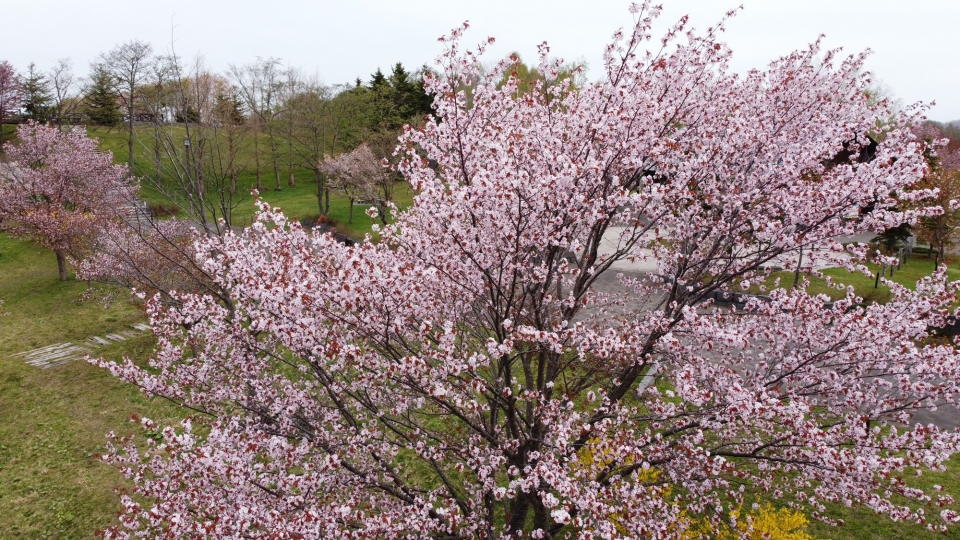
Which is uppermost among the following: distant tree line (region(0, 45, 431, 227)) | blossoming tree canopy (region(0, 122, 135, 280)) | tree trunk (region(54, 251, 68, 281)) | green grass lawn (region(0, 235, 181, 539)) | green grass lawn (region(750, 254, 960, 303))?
distant tree line (region(0, 45, 431, 227))

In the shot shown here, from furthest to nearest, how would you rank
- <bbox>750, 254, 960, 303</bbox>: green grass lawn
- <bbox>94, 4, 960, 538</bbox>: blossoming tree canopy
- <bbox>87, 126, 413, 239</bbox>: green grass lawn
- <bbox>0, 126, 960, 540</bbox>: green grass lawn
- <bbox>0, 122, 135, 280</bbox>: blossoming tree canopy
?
<bbox>87, 126, 413, 239</bbox>: green grass lawn → <bbox>0, 122, 135, 280</bbox>: blossoming tree canopy → <bbox>750, 254, 960, 303</bbox>: green grass lawn → <bbox>0, 126, 960, 540</bbox>: green grass lawn → <bbox>94, 4, 960, 538</bbox>: blossoming tree canopy

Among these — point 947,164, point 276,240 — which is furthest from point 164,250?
point 947,164

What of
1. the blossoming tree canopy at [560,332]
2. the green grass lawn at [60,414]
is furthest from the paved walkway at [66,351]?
the blossoming tree canopy at [560,332]

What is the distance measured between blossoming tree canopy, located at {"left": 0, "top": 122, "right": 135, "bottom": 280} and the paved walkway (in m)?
4.82

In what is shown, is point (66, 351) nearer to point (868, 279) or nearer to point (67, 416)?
point (67, 416)

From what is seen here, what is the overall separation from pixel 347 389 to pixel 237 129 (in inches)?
1686

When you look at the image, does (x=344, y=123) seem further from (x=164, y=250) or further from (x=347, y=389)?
(x=347, y=389)

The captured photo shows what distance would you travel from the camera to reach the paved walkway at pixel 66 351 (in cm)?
1655

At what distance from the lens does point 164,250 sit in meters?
16.9

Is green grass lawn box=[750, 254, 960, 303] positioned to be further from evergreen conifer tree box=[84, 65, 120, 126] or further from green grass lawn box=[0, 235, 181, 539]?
evergreen conifer tree box=[84, 65, 120, 126]

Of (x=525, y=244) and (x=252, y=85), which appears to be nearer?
(x=525, y=244)

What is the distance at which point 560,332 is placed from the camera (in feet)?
20.1

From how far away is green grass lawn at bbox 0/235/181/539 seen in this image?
10.3 m

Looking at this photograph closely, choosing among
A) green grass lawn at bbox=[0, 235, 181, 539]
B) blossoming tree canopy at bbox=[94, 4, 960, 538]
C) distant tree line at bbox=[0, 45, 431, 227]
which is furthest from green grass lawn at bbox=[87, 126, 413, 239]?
blossoming tree canopy at bbox=[94, 4, 960, 538]
